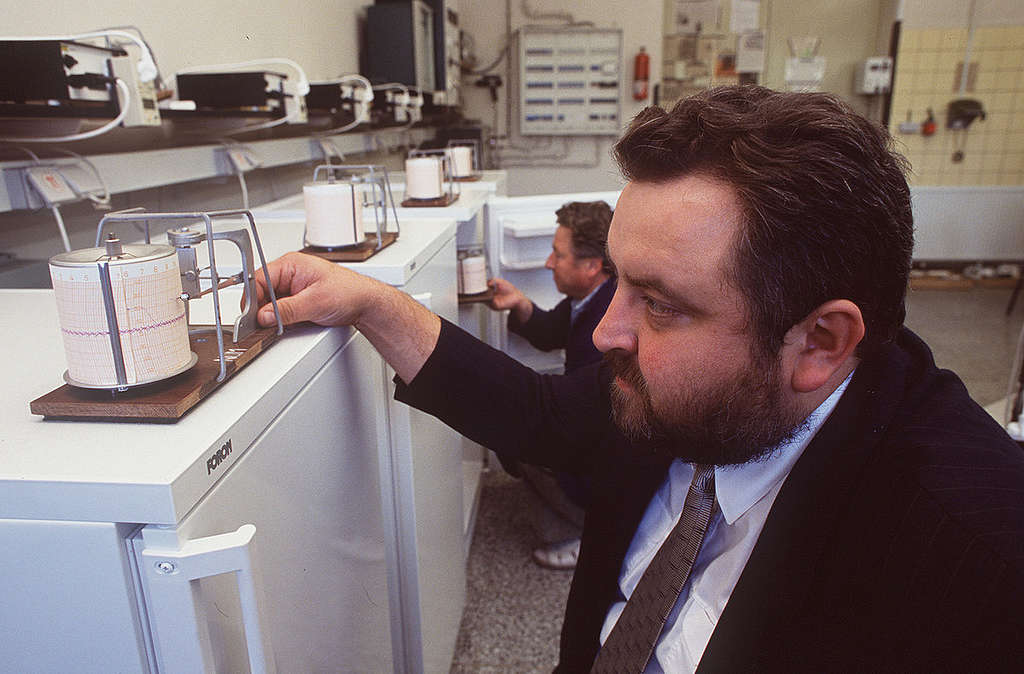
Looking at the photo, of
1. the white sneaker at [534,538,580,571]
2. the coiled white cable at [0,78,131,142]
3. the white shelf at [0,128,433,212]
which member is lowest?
the white sneaker at [534,538,580,571]

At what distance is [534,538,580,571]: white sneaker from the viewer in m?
2.03

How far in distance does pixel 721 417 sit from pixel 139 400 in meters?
0.56

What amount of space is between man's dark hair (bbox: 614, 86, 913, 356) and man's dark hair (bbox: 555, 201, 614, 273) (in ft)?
4.07

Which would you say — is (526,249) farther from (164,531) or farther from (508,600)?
(164,531)

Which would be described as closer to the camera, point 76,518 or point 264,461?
point 76,518

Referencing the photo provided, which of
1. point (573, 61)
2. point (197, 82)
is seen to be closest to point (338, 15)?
point (197, 82)

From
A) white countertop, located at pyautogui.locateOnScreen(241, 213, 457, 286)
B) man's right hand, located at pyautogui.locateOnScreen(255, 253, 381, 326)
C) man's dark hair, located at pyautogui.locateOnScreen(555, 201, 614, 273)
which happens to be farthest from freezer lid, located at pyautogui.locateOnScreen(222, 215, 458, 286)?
man's dark hair, located at pyautogui.locateOnScreen(555, 201, 614, 273)

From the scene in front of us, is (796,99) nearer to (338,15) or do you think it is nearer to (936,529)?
(936,529)

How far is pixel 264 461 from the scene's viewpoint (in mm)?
619

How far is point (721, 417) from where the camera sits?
2.43 ft

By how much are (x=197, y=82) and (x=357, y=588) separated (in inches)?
51.7

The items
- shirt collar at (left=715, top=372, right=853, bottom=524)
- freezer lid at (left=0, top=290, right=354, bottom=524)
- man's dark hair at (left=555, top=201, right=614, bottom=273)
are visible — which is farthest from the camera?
man's dark hair at (left=555, top=201, right=614, bottom=273)

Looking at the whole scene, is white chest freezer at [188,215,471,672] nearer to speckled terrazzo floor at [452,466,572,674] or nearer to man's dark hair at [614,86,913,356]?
speckled terrazzo floor at [452,466,572,674]

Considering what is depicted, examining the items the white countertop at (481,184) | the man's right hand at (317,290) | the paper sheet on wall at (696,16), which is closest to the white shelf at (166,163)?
the white countertop at (481,184)
